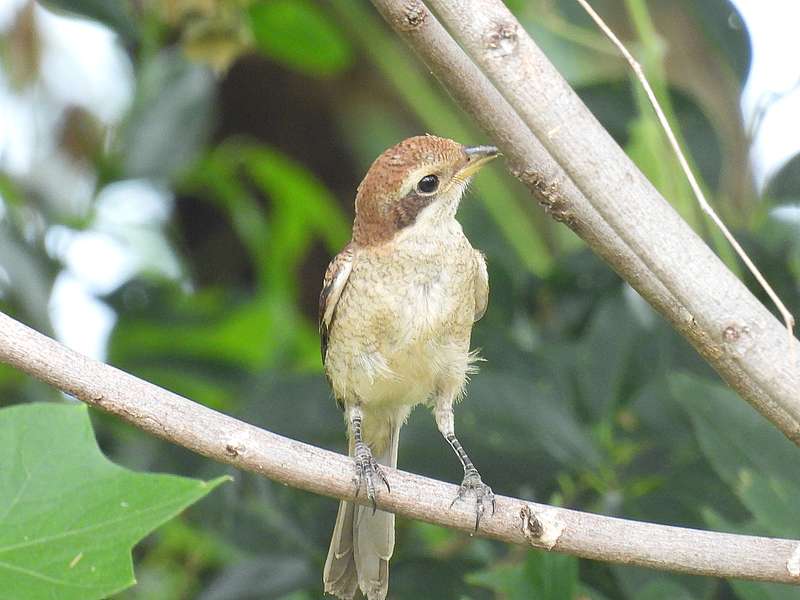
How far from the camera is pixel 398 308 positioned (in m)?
3.56

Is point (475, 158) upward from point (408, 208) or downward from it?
upward

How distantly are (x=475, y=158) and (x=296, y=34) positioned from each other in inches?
73.7

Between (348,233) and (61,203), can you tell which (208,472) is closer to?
(61,203)

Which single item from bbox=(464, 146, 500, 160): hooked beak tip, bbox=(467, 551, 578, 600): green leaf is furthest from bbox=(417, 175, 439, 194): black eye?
bbox=(467, 551, 578, 600): green leaf

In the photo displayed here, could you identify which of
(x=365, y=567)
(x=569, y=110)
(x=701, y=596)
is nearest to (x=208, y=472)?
(x=365, y=567)

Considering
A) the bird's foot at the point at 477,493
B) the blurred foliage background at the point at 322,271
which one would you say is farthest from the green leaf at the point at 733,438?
the bird's foot at the point at 477,493

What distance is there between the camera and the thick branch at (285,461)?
2.27 metres

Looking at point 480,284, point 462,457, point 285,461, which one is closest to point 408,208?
point 480,284

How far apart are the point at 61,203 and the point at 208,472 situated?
1.52 meters

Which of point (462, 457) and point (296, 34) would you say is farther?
point (296, 34)

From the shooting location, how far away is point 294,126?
6410 millimetres

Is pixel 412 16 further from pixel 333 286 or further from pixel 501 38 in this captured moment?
pixel 333 286

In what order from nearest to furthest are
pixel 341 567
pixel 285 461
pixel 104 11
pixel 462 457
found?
1. pixel 285 461
2. pixel 462 457
3. pixel 341 567
4. pixel 104 11

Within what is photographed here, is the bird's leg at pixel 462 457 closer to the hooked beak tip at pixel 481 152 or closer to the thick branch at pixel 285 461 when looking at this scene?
the thick branch at pixel 285 461
